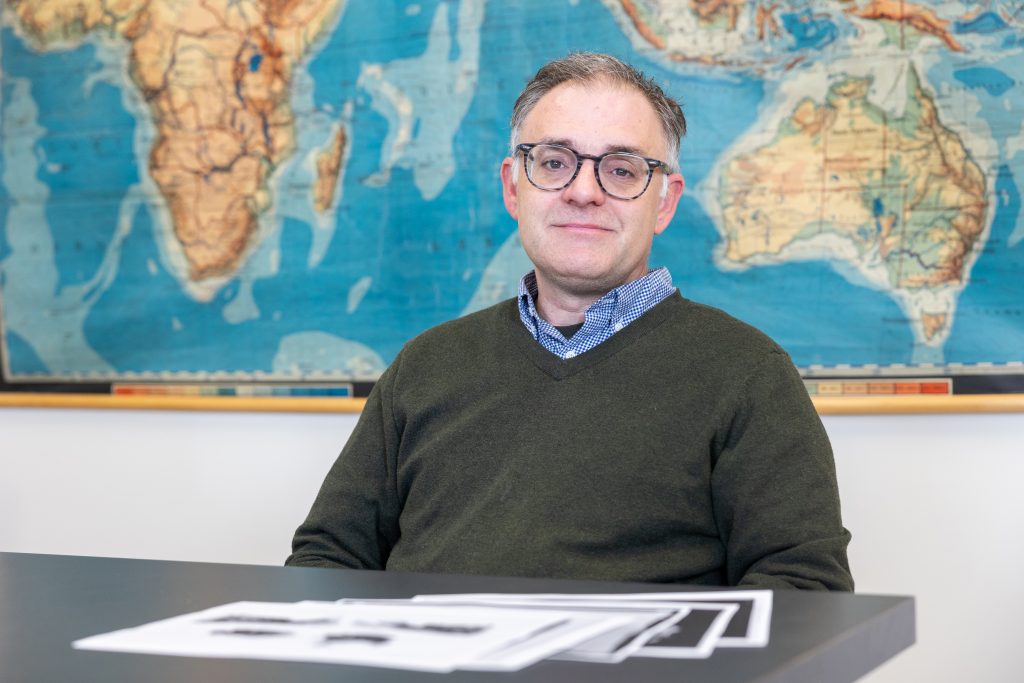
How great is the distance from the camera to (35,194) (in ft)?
8.75

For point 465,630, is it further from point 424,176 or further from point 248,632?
point 424,176

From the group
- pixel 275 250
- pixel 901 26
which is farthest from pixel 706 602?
pixel 275 250

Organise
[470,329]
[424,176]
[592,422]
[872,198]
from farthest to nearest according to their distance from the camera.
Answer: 1. [424,176]
2. [872,198]
3. [470,329]
4. [592,422]

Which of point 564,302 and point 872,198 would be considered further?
point 872,198

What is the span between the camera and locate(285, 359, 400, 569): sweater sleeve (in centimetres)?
156

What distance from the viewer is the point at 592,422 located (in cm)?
146

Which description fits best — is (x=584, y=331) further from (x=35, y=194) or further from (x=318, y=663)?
(x=35, y=194)

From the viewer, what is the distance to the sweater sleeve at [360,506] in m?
1.56

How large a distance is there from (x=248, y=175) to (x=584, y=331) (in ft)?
3.89

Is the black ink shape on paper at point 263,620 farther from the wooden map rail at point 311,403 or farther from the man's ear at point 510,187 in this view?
the wooden map rail at point 311,403

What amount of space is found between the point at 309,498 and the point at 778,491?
1.35 metres

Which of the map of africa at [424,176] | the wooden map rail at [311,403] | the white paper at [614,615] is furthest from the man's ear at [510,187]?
the white paper at [614,615]

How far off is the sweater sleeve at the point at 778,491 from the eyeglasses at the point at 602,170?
0.33 meters

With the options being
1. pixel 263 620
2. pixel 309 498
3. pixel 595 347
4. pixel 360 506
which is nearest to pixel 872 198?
pixel 595 347
